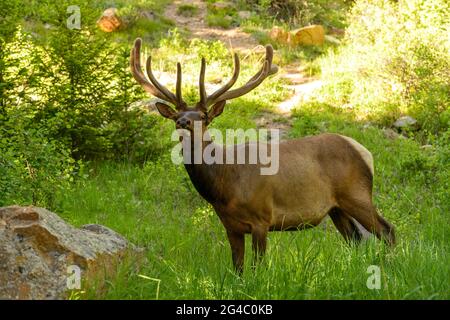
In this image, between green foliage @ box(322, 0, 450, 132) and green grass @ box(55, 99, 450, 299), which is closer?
green grass @ box(55, 99, 450, 299)

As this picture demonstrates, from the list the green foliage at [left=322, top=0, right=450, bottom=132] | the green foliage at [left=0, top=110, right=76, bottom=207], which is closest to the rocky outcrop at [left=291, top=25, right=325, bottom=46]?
the green foliage at [left=322, top=0, right=450, bottom=132]

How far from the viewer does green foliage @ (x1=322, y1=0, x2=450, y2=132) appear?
13281 millimetres

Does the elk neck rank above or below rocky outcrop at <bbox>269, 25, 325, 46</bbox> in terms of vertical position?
above

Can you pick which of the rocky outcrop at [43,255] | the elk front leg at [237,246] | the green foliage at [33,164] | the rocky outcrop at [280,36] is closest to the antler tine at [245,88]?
the elk front leg at [237,246]

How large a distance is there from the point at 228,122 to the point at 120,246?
8.10 m

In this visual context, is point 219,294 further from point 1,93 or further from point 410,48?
point 410,48

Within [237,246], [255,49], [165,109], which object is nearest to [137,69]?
[165,109]

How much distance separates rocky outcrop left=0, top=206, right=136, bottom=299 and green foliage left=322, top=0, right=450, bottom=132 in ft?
29.6

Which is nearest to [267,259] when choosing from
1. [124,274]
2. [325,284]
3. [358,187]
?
[325,284]

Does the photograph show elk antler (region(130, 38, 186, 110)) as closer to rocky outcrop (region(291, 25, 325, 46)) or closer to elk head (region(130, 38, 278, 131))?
elk head (region(130, 38, 278, 131))

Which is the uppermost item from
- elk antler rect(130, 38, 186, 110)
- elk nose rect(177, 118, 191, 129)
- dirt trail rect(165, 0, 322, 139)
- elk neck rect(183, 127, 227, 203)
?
elk antler rect(130, 38, 186, 110)

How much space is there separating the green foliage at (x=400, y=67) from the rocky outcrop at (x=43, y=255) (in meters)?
9.02

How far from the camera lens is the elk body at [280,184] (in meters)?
6.53

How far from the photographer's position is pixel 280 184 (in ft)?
22.7
